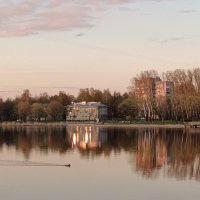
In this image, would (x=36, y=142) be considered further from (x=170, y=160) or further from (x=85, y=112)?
(x=85, y=112)

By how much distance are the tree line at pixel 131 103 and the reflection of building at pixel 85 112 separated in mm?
1669

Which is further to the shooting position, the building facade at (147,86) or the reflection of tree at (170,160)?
the building facade at (147,86)

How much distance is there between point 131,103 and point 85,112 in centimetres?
2572

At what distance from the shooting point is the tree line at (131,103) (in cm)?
9000

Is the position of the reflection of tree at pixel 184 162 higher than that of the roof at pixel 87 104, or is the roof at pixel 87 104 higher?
the roof at pixel 87 104

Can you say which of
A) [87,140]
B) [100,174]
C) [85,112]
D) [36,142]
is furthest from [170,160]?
[85,112]

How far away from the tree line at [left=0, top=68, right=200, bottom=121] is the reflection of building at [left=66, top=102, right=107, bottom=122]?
1669mm

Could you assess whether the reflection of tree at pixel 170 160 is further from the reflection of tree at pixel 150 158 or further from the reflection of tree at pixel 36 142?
the reflection of tree at pixel 36 142

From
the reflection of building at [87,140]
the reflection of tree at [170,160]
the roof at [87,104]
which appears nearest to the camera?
the reflection of tree at [170,160]

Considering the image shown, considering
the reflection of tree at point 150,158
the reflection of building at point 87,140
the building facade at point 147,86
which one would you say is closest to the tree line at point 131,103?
the building facade at point 147,86

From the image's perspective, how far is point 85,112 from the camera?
122312 millimetres

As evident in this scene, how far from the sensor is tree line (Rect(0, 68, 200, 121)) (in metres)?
90.0

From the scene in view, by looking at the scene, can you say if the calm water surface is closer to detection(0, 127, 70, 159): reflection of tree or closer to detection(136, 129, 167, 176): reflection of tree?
detection(136, 129, 167, 176): reflection of tree

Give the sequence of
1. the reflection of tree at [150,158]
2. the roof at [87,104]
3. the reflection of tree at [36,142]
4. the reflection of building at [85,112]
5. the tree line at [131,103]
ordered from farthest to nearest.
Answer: the roof at [87,104], the reflection of building at [85,112], the tree line at [131,103], the reflection of tree at [36,142], the reflection of tree at [150,158]
